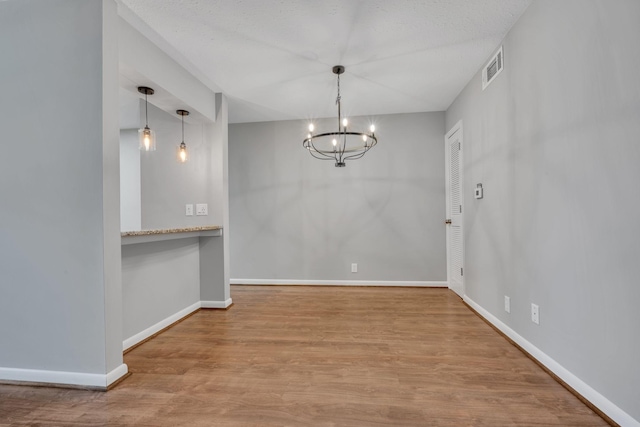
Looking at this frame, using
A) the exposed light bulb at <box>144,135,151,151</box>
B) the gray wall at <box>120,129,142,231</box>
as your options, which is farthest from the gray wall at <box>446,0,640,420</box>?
the gray wall at <box>120,129,142,231</box>

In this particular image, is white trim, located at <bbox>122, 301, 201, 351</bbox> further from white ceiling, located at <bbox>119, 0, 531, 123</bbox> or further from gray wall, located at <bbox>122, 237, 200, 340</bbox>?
white ceiling, located at <bbox>119, 0, 531, 123</bbox>

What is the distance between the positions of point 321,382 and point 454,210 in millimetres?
2893

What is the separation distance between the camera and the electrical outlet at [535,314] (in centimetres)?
196

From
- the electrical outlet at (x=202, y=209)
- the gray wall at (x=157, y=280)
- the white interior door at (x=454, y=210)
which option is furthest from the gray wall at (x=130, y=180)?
the white interior door at (x=454, y=210)

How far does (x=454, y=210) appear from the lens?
3.80m

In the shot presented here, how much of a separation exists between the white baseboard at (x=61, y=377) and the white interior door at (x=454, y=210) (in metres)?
3.45

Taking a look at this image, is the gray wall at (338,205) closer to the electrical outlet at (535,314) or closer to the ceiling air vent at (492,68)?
the ceiling air vent at (492,68)

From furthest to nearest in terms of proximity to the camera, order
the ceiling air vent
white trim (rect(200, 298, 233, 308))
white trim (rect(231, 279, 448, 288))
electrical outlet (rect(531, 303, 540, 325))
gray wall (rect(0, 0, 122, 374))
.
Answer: white trim (rect(231, 279, 448, 288)), white trim (rect(200, 298, 233, 308)), the ceiling air vent, electrical outlet (rect(531, 303, 540, 325)), gray wall (rect(0, 0, 122, 374))

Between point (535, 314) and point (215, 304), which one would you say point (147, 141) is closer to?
point (215, 304)

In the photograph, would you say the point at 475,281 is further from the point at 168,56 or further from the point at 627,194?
the point at 168,56

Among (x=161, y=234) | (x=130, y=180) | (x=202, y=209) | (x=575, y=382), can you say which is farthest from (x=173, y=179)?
(x=575, y=382)

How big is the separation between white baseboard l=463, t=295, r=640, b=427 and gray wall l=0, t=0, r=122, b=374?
2682 millimetres

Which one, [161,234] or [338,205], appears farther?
[338,205]

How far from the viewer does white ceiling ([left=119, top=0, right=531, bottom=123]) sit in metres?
2.01
